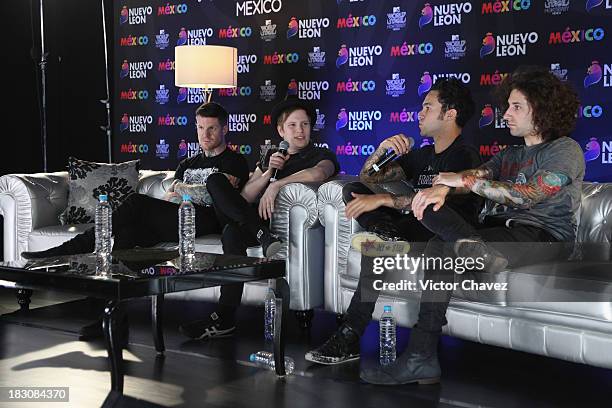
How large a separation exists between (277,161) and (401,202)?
88 cm

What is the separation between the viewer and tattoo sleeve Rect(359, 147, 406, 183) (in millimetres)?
3715

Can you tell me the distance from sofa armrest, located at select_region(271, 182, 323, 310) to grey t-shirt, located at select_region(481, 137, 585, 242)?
0.93m

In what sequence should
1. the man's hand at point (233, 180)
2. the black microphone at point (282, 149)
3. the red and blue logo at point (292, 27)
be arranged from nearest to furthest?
1. the black microphone at point (282, 149)
2. the man's hand at point (233, 180)
3. the red and blue logo at point (292, 27)

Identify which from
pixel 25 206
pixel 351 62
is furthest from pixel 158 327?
pixel 351 62

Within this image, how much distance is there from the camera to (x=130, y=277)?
270cm

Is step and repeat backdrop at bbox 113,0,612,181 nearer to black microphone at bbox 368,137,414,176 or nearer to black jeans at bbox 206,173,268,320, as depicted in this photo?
black microphone at bbox 368,137,414,176

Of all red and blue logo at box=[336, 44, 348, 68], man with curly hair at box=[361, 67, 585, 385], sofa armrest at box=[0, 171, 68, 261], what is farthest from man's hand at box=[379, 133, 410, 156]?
red and blue logo at box=[336, 44, 348, 68]

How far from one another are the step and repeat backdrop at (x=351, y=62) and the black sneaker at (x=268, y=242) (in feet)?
7.13

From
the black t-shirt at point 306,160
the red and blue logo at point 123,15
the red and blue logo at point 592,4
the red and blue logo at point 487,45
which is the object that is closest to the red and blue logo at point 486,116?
the red and blue logo at point 487,45

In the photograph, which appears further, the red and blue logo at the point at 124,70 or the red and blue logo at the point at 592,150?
the red and blue logo at the point at 124,70

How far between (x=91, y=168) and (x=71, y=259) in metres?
1.75

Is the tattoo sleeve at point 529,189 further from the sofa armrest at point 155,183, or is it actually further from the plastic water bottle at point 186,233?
the sofa armrest at point 155,183

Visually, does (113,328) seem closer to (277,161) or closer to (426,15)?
(277,161)

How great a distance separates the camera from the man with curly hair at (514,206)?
9.71 feet
